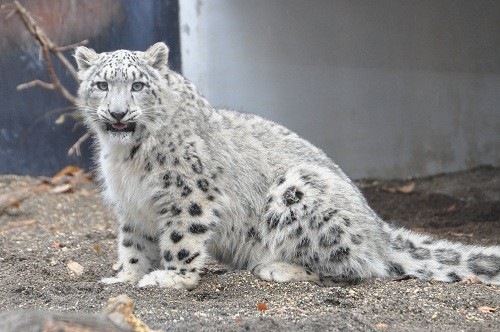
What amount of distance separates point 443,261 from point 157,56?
8.32 ft

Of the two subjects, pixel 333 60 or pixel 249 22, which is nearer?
pixel 249 22

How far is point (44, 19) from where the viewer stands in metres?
9.79

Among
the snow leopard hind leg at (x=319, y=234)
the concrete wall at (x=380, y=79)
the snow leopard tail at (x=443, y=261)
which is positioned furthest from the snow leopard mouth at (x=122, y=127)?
the concrete wall at (x=380, y=79)

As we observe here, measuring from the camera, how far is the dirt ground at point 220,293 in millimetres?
4422

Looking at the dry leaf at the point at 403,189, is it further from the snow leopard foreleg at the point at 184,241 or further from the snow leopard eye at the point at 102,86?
the snow leopard eye at the point at 102,86

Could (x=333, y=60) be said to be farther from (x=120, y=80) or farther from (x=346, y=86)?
(x=120, y=80)

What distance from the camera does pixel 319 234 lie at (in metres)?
5.77

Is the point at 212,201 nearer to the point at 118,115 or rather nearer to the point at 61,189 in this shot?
the point at 118,115

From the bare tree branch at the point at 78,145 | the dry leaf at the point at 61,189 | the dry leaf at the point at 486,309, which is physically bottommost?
the dry leaf at the point at 61,189

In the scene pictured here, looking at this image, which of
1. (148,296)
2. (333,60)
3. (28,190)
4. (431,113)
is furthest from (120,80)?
(431,113)

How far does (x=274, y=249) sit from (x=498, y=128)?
6.12 meters

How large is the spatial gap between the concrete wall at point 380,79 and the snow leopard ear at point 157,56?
393 cm

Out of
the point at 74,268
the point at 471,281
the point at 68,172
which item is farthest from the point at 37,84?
the point at 471,281

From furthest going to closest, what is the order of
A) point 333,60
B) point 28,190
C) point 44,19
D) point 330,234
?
point 333,60 → point 44,19 → point 28,190 → point 330,234
